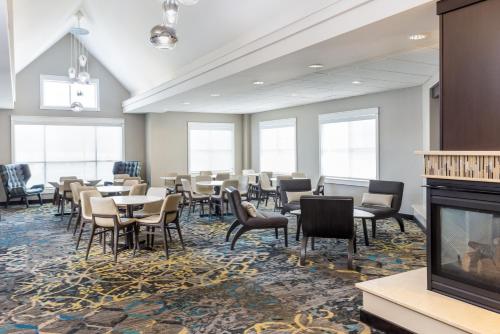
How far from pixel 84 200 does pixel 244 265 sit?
2.56m

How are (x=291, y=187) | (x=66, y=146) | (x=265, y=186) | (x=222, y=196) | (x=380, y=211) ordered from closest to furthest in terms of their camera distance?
1. (x=380, y=211)
2. (x=291, y=187)
3. (x=222, y=196)
4. (x=265, y=186)
5. (x=66, y=146)

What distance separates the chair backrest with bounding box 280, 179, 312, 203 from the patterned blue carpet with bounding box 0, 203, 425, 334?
4.11 feet

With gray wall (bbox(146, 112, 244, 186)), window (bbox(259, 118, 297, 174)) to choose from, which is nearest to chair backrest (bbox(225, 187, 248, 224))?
window (bbox(259, 118, 297, 174))

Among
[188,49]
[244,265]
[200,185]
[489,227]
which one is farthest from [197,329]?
[200,185]

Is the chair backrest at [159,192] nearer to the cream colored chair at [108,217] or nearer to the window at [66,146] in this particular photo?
the cream colored chair at [108,217]

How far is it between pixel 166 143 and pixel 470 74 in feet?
34.0

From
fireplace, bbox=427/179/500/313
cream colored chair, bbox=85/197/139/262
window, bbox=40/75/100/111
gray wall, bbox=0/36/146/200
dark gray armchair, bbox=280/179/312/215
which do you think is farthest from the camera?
window, bbox=40/75/100/111

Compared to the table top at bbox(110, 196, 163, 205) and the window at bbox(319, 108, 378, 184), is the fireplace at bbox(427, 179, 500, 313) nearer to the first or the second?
the table top at bbox(110, 196, 163, 205)

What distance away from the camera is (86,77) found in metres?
8.49

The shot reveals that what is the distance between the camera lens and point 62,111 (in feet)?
38.3

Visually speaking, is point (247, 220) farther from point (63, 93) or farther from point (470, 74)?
point (63, 93)

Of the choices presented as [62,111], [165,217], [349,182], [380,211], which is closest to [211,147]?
[62,111]

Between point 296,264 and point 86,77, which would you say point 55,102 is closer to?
point 86,77

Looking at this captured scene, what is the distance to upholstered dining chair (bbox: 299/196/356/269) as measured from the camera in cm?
485
